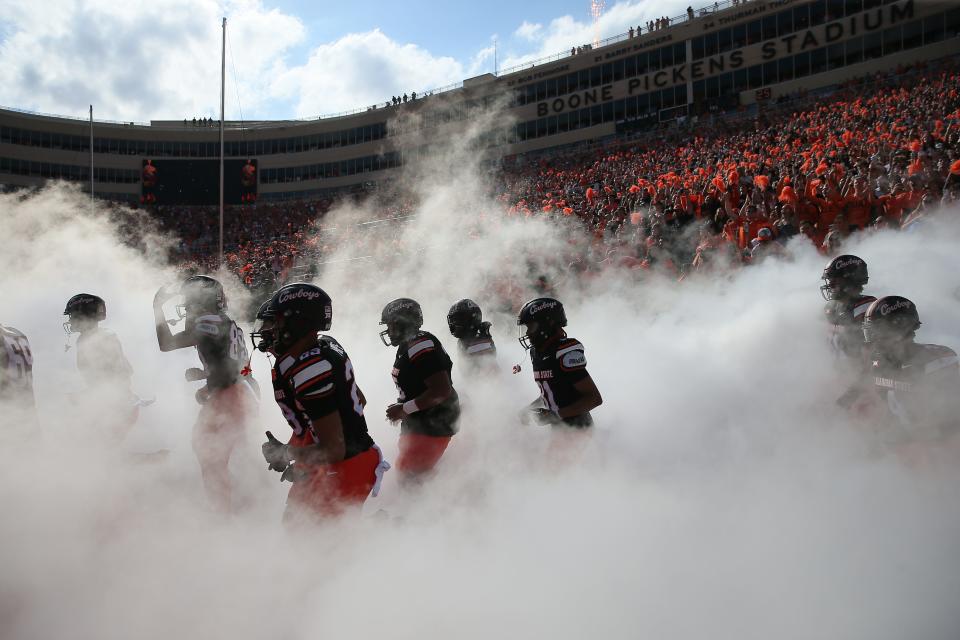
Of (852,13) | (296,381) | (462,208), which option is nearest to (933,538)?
(296,381)

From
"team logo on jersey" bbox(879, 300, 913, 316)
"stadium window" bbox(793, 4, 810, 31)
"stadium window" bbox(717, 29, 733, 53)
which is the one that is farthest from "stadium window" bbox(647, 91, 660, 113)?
"team logo on jersey" bbox(879, 300, 913, 316)

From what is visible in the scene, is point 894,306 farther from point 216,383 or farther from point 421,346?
point 216,383

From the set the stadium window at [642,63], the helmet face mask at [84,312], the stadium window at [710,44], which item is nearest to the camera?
the helmet face mask at [84,312]

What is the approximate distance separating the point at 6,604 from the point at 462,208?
48.7 ft

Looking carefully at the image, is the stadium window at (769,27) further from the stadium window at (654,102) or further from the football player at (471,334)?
the football player at (471,334)

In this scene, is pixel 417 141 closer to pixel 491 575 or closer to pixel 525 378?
pixel 525 378

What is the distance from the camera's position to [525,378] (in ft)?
23.3

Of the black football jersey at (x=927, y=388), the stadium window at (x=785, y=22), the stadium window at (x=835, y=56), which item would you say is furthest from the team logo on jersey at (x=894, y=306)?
the stadium window at (x=785, y=22)

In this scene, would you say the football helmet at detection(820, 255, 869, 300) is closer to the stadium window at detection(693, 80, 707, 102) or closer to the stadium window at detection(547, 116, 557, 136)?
the stadium window at detection(693, 80, 707, 102)

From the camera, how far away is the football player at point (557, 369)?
4.23 m

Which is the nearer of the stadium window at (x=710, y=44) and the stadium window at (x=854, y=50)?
the stadium window at (x=854, y=50)

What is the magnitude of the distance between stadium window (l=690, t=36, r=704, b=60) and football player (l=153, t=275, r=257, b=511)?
104ft

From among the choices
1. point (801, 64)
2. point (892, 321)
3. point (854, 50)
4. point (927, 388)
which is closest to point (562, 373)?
point (892, 321)

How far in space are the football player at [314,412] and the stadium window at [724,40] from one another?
32191 mm
